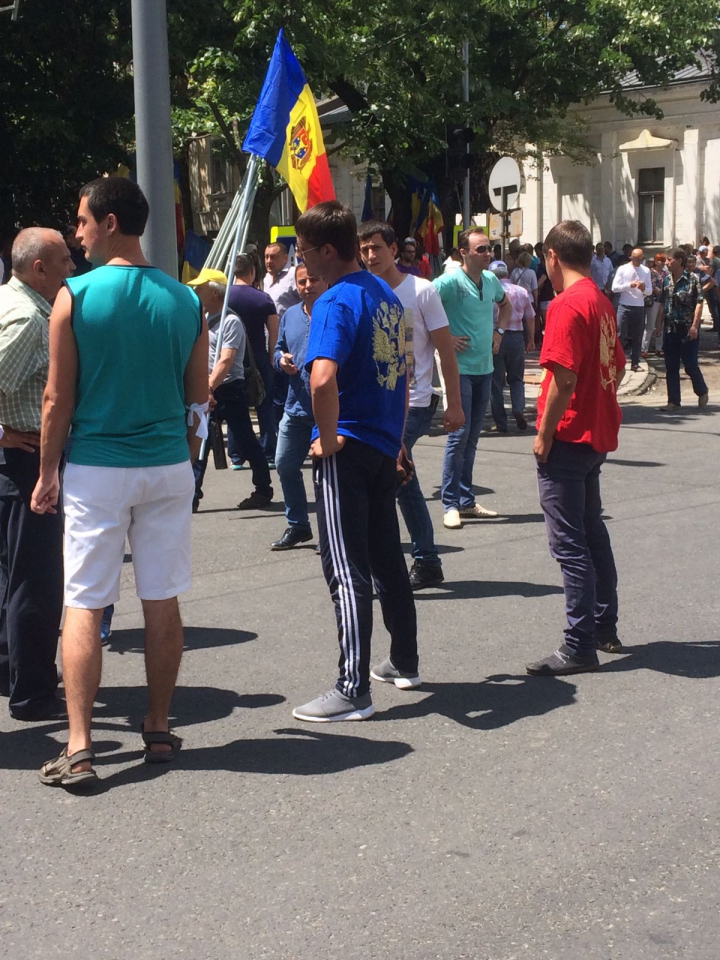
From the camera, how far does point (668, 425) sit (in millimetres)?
14023

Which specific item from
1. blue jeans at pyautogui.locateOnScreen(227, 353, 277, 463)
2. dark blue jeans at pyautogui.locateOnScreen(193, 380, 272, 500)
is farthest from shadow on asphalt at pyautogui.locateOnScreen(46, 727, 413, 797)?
blue jeans at pyautogui.locateOnScreen(227, 353, 277, 463)

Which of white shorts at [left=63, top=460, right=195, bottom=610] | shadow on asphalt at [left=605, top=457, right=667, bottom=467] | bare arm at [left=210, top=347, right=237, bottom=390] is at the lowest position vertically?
shadow on asphalt at [left=605, top=457, right=667, bottom=467]

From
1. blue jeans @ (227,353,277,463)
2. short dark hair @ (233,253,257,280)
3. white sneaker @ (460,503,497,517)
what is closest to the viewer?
white sneaker @ (460,503,497,517)

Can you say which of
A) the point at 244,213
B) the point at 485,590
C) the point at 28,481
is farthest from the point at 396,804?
the point at 244,213

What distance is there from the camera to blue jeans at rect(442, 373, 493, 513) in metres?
8.59

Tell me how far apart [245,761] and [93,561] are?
88 cm

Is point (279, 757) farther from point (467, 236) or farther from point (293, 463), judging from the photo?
point (467, 236)

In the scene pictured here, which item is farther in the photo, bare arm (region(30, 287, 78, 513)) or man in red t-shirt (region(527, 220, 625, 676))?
man in red t-shirt (region(527, 220, 625, 676))

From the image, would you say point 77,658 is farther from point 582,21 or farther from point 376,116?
point 582,21

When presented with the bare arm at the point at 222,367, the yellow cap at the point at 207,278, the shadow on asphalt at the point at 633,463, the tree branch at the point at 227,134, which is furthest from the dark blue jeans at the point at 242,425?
the tree branch at the point at 227,134

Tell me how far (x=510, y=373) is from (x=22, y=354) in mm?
9717

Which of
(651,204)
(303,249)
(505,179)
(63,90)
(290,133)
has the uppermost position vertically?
(63,90)

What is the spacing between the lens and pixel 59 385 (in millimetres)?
4191

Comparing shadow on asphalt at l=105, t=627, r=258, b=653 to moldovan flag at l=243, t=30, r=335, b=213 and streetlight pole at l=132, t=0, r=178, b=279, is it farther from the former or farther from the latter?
moldovan flag at l=243, t=30, r=335, b=213
